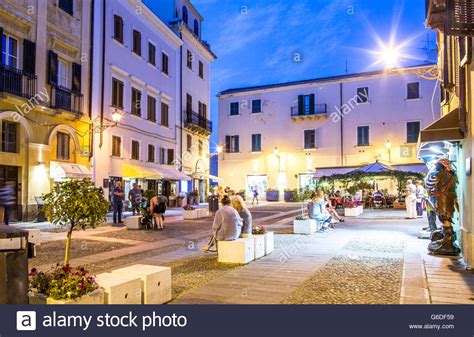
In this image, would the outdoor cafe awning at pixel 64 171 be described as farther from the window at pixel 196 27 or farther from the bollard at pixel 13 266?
the window at pixel 196 27

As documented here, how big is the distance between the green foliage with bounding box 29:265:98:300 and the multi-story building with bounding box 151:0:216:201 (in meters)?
25.0

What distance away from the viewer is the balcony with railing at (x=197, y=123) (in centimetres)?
3055

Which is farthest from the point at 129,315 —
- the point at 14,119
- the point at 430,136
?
the point at 14,119

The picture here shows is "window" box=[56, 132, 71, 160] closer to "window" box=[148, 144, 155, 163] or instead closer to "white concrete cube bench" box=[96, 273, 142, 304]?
"window" box=[148, 144, 155, 163]

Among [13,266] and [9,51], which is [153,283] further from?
[9,51]

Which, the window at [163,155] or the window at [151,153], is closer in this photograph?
the window at [151,153]

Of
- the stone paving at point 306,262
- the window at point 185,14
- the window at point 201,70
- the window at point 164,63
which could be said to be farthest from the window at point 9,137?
the window at point 201,70

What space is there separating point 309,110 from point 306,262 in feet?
100

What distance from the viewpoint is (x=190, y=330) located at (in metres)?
4.03

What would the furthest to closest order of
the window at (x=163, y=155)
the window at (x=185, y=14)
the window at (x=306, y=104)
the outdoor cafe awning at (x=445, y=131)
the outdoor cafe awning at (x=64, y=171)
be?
the window at (x=306, y=104) → the window at (x=185, y=14) → the window at (x=163, y=155) → the outdoor cafe awning at (x=64, y=171) → the outdoor cafe awning at (x=445, y=131)

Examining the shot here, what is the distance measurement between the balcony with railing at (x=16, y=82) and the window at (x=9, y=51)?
43 centimetres

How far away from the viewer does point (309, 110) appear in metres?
37.1

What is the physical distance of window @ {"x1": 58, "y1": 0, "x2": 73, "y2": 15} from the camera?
58.9 feet

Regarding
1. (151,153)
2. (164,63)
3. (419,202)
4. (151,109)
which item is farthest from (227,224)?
(164,63)
